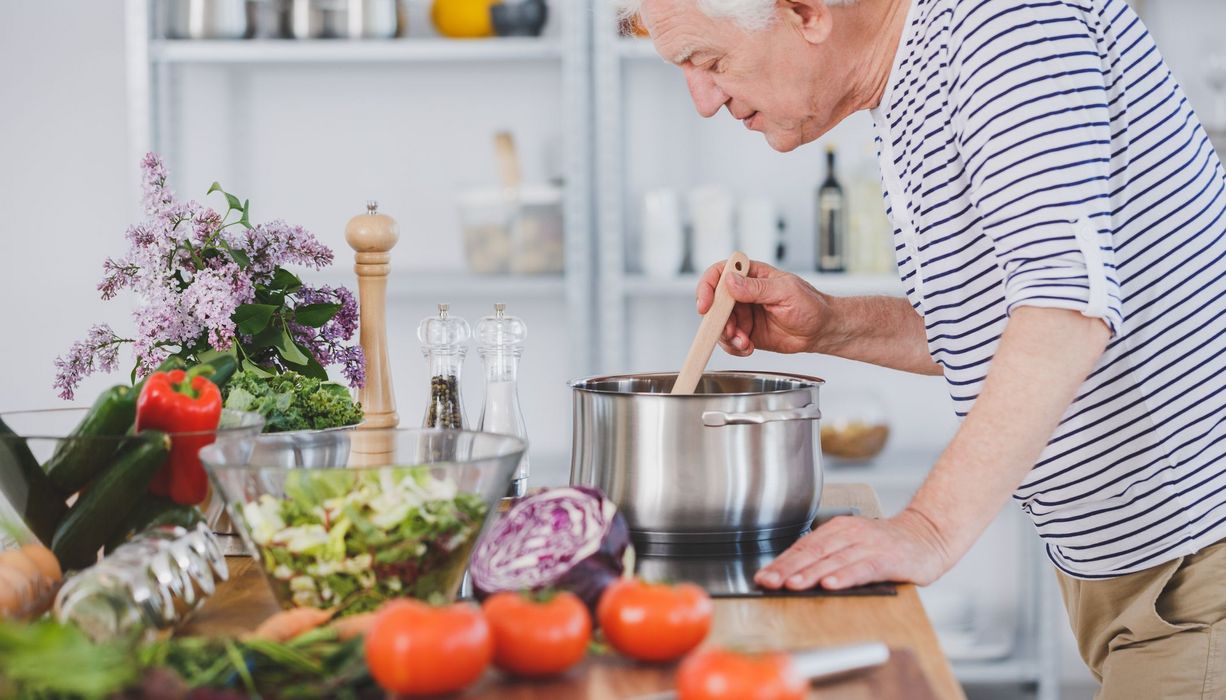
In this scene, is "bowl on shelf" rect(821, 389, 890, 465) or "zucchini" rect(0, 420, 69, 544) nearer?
"zucchini" rect(0, 420, 69, 544)

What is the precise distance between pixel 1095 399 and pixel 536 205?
1.87 meters

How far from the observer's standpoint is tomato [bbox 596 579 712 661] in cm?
82

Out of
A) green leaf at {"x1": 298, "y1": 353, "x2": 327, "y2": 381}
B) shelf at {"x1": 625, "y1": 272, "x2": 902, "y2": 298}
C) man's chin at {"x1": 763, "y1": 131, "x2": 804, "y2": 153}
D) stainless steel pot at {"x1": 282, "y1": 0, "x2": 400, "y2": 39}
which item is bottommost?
green leaf at {"x1": 298, "y1": 353, "x2": 327, "y2": 381}

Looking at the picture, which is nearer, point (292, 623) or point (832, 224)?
point (292, 623)

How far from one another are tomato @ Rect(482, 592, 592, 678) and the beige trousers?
89 cm

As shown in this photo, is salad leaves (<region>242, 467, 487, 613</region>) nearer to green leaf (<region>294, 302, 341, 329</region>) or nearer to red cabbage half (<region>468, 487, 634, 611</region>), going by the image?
red cabbage half (<region>468, 487, 634, 611</region>)

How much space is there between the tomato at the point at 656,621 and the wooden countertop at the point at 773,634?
0.02 meters

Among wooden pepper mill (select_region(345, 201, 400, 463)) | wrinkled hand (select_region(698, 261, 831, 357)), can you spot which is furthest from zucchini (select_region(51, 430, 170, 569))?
wrinkled hand (select_region(698, 261, 831, 357))

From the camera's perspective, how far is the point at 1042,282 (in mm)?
1086

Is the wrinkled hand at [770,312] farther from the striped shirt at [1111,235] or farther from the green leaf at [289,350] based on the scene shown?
the green leaf at [289,350]

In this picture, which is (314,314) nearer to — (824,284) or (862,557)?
(862,557)

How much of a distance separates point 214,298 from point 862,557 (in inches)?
27.6

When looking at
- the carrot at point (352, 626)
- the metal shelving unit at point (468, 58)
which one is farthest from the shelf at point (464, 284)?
the carrot at point (352, 626)

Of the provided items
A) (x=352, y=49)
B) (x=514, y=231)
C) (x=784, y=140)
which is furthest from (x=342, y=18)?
(x=784, y=140)
